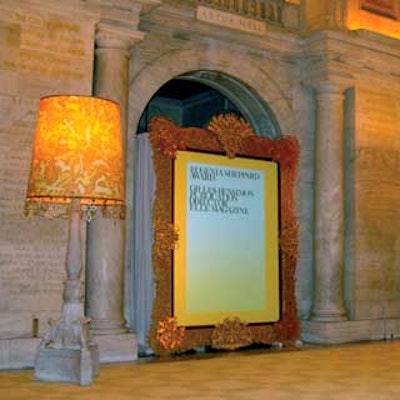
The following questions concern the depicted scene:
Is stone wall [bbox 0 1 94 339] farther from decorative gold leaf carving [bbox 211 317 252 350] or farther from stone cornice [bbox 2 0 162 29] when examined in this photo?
decorative gold leaf carving [bbox 211 317 252 350]

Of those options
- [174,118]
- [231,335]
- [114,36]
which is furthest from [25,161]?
[174,118]

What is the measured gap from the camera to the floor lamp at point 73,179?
6.22 m

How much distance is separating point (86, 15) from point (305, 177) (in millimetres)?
3911

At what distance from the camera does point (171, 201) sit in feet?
29.7

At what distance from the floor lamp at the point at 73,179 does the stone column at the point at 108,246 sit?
157 centimetres

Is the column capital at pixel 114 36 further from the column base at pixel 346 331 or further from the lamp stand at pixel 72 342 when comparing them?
the column base at pixel 346 331

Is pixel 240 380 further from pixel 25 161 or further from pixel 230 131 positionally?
pixel 230 131

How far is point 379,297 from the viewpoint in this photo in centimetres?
1072

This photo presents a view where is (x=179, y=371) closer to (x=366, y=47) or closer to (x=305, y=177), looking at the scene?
(x=305, y=177)

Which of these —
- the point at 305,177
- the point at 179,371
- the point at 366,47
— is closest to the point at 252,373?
the point at 179,371

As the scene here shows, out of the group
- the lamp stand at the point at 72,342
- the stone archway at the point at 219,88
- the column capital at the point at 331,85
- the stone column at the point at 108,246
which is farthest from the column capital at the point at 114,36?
the column capital at the point at 331,85

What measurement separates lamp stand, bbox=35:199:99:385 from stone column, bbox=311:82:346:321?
4.40 metres

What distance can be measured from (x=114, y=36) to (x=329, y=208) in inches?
146

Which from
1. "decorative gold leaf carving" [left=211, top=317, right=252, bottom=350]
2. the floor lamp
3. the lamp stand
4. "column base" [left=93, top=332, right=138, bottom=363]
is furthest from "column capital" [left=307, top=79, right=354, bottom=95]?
the lamp stand
